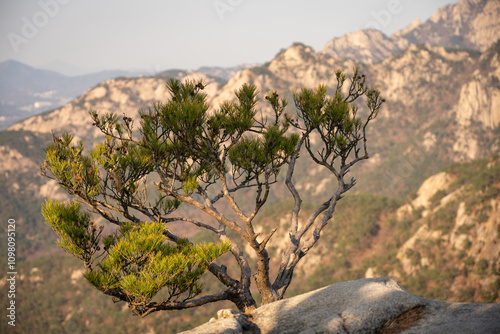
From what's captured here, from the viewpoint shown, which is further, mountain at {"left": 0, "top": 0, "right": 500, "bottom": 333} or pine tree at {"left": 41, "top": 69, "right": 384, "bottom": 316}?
mountain at {"left": 0, "top": 0, "right": 500, "bottom": 333}

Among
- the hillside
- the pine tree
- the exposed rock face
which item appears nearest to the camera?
the exposed rock face

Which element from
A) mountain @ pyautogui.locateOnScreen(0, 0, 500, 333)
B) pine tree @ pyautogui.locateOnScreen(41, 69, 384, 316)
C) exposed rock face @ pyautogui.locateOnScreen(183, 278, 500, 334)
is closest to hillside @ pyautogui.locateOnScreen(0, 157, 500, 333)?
mountain @ pyautogui.locateOnScreen(0, 0, 500, 333)

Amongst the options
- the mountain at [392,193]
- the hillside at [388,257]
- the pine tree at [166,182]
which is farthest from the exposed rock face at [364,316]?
the hillside at [388,257]

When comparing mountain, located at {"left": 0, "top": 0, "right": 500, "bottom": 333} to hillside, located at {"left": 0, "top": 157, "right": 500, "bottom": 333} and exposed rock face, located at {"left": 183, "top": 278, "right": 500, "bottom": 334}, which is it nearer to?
hillside, located at {"left": 0, "top": 157, "right": 500, "bottom": 333}

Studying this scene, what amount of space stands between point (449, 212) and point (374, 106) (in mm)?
54602

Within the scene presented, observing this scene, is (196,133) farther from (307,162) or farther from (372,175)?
(307,162)

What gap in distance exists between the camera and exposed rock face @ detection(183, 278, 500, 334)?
5730 mm

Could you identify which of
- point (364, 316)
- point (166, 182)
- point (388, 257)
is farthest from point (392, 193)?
point (166, 182)

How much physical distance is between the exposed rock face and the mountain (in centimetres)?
832

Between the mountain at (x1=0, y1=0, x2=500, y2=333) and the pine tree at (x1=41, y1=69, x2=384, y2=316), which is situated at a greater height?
the mountain at (x1=0, y1=0, x2=500, y2=333)

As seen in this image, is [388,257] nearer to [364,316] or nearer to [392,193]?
[392,193]

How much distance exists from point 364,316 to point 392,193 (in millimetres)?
108485

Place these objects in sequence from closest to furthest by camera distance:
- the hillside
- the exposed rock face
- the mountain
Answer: the exposed rock face → the hillside → the mountain

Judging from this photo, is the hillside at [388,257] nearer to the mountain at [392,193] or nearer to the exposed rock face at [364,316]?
the mountain at [392,193]
